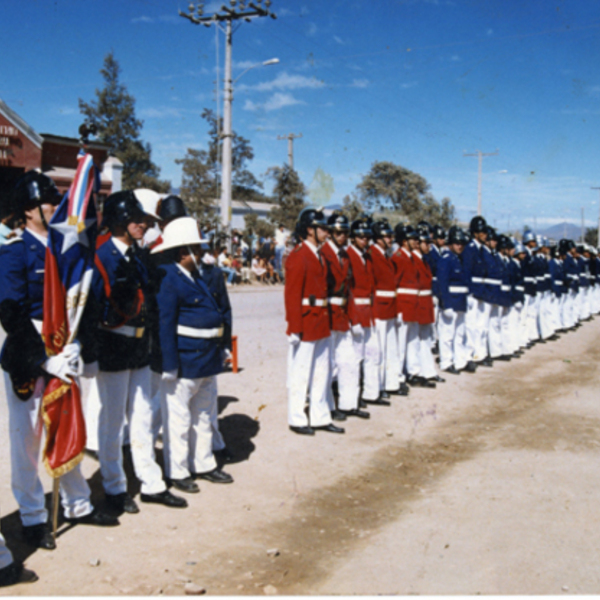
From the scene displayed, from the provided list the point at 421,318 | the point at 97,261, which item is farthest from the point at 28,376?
the point at 421,318

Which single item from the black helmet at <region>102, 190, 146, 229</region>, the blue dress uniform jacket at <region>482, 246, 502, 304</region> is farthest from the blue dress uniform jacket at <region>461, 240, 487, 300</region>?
the black helmet at <region>102, 190, 146, 229</region>

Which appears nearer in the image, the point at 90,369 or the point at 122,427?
the point at 90,369

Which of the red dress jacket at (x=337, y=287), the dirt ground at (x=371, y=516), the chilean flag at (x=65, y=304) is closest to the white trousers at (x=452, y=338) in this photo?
the dirt ground at (x=371, y=516)

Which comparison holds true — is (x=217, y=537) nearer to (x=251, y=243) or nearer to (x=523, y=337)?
(x=523, y=337)

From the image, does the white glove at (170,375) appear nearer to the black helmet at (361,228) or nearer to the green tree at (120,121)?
the black helmet at (361,228)

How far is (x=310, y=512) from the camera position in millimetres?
4836

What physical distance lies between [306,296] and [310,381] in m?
0.94

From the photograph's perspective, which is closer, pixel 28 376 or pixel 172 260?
pixel 28 376

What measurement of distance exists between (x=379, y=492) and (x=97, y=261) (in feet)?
9.48

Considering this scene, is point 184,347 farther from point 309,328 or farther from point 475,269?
point 475,269

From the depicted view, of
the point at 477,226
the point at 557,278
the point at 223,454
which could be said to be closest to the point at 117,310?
the point at 223,454

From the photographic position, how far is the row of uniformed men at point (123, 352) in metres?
4.01

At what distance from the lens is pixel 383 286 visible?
8.46m

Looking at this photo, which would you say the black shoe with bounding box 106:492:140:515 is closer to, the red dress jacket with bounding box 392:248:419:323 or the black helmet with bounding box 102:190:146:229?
the black helmet with bounding box 102:190:146:229
